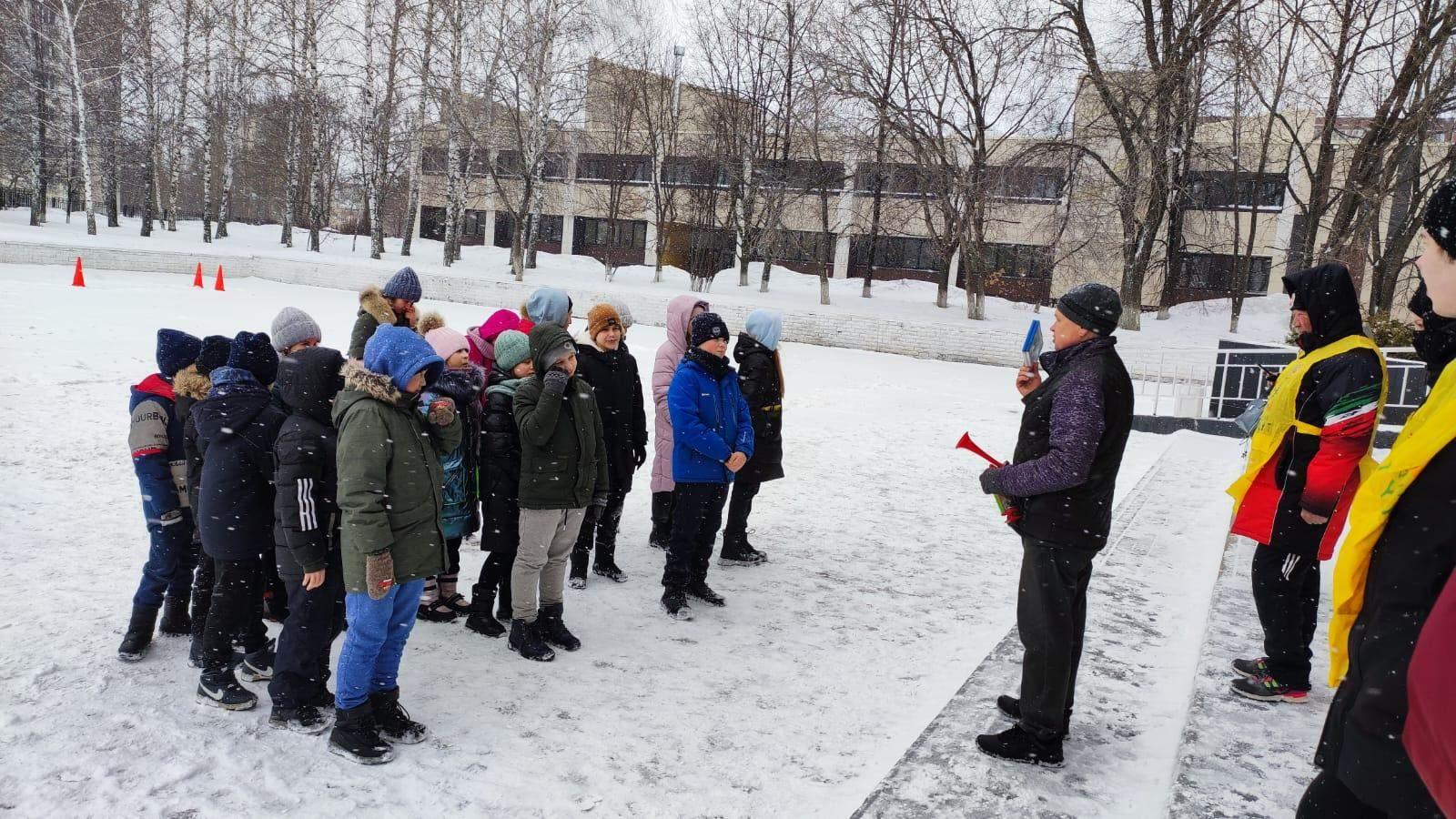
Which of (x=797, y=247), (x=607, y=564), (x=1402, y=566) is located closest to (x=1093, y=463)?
(x=1402, y=566)

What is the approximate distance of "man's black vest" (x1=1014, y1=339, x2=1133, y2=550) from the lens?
3.25 metres

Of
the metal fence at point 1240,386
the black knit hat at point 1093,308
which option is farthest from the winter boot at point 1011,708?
the metal fence at point 1240,386

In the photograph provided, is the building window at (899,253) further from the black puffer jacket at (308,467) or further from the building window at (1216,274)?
the black puffer jacket at (308,467)

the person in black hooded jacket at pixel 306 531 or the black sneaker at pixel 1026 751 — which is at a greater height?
the person in black hooded jacket at pixel 306 531

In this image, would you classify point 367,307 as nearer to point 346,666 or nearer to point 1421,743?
point 346,666

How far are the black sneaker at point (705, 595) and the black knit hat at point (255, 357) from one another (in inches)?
100

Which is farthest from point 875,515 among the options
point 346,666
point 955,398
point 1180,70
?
point 1180,70

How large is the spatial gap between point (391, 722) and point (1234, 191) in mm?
35393

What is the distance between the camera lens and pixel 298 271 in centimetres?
2539

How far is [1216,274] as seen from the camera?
132 feet

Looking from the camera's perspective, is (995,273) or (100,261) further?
(995,273)

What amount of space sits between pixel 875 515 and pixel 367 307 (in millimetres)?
4272

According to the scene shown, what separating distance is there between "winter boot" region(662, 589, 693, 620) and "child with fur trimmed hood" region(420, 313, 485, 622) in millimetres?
1089

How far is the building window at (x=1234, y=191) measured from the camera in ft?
102
